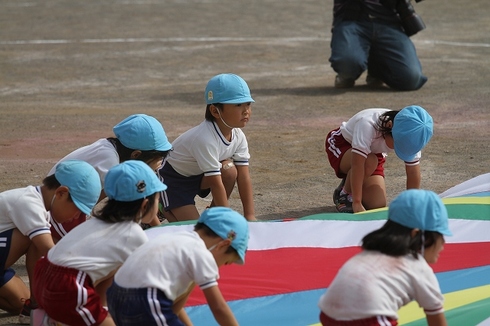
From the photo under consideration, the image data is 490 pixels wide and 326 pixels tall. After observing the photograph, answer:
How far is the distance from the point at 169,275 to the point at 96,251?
401mm

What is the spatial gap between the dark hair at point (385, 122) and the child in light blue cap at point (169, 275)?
2000 millimetres

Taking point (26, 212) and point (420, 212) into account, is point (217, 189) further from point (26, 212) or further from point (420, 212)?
point (420, 212)

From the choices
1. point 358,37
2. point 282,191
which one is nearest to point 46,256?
point 282,191

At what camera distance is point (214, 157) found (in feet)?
16.8

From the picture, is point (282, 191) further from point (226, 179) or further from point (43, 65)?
point (43, 65)

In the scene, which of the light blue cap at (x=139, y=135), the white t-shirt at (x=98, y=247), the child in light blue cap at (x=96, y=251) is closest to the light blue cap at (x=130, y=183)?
the child in light blue cap at (x=96, y=251)

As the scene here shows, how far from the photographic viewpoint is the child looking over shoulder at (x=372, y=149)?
16.3ft

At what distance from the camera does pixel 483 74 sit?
9.31m

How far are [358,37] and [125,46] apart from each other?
11.1 feet

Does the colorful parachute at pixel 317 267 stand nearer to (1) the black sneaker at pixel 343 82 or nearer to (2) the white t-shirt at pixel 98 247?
(2) the white t-shirt at pixel 98 247

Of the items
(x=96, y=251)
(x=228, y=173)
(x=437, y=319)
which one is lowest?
(x=228, y=173)

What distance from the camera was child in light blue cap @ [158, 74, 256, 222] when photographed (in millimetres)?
5102

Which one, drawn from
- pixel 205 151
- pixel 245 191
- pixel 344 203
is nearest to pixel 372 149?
pixel 344 203

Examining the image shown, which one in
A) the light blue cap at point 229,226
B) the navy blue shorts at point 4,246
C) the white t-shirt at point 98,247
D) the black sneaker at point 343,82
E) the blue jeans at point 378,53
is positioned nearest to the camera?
the light blue cap at point 229,226
